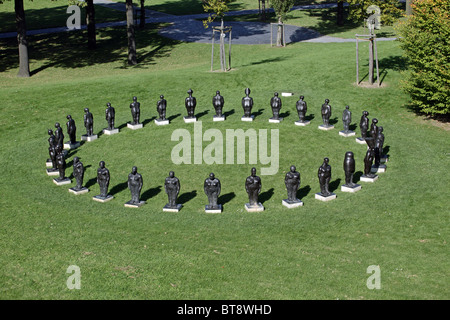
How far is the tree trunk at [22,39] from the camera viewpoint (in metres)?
37.8

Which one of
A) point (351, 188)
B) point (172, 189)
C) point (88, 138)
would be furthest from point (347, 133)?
point (88, 138)

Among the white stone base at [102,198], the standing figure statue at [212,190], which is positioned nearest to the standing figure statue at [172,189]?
the standing figure statue at [212,190]

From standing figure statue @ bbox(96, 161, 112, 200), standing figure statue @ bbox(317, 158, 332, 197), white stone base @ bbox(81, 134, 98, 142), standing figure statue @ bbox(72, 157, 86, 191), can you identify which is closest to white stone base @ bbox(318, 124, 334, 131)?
standing figure statue @ bbox(317, 158, 332, 197)

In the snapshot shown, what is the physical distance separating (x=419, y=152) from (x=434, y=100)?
5.14 m

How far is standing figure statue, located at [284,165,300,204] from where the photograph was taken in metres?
18.5

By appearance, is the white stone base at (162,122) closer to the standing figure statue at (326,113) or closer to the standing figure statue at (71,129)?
the standing figure statue at (71,129)

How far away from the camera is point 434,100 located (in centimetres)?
2767

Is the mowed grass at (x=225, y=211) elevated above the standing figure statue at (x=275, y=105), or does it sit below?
below

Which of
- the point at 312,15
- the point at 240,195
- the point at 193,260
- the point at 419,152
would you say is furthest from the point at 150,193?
the point at 312,15

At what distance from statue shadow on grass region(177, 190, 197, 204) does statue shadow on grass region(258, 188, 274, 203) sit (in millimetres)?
2614

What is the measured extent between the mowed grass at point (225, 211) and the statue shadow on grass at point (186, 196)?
0.08m
